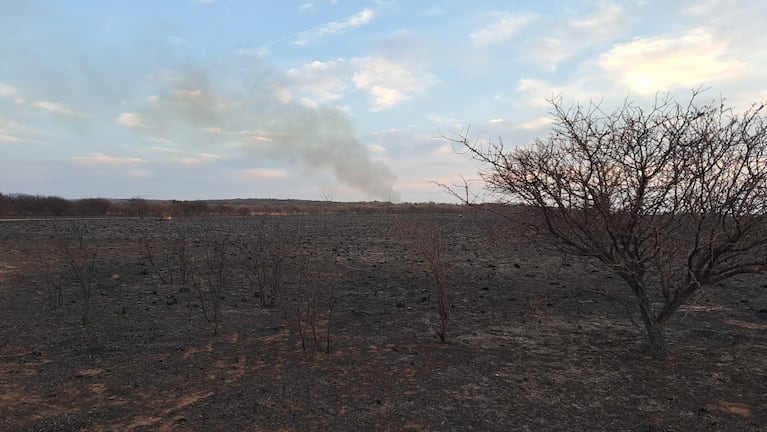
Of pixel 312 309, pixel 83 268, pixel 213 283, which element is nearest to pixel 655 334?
pixel 312 309

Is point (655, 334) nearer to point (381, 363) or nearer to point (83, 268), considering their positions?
point (381, 363)

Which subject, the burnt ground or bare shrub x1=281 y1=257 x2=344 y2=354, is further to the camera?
bare shrub x1=281 y1=257 x2=344 y2=354

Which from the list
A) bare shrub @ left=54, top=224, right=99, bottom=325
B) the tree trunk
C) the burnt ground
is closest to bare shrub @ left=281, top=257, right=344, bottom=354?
the burnt ground

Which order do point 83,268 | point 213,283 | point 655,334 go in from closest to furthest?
point 655,334, point 213,283, point 83,268

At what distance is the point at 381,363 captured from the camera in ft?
19.6

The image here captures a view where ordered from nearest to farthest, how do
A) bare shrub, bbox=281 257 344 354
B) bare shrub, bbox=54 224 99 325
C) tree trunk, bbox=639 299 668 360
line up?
1. tree trunk, bbox=639 299 668 360
2. bare shrub, bbox=281 257 344 354
3. bare shrub, bbox=54 224 99 325

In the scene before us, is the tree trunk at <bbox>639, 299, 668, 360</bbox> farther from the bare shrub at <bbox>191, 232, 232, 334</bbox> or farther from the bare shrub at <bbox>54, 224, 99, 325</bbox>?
the bare shrub at <bbox>54, 224, 99, 325</bbox>

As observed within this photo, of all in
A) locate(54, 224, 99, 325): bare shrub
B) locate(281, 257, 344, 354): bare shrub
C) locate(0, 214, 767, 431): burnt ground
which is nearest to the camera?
locate(0, 214, 767, 431): burnt ground

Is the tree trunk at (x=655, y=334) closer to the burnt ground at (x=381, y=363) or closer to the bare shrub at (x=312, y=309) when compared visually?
the burnt ground at (x=381, y=363)

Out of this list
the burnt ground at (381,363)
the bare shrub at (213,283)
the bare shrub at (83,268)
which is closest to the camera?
the burnt ground at (381,363)

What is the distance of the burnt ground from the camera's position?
4516 millimetres

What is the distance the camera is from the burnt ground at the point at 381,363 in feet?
14.8

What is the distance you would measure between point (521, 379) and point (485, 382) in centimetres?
43

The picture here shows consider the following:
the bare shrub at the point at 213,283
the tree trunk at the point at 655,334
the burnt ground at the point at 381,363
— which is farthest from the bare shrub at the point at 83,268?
the tree trunk at the point at 655,334
